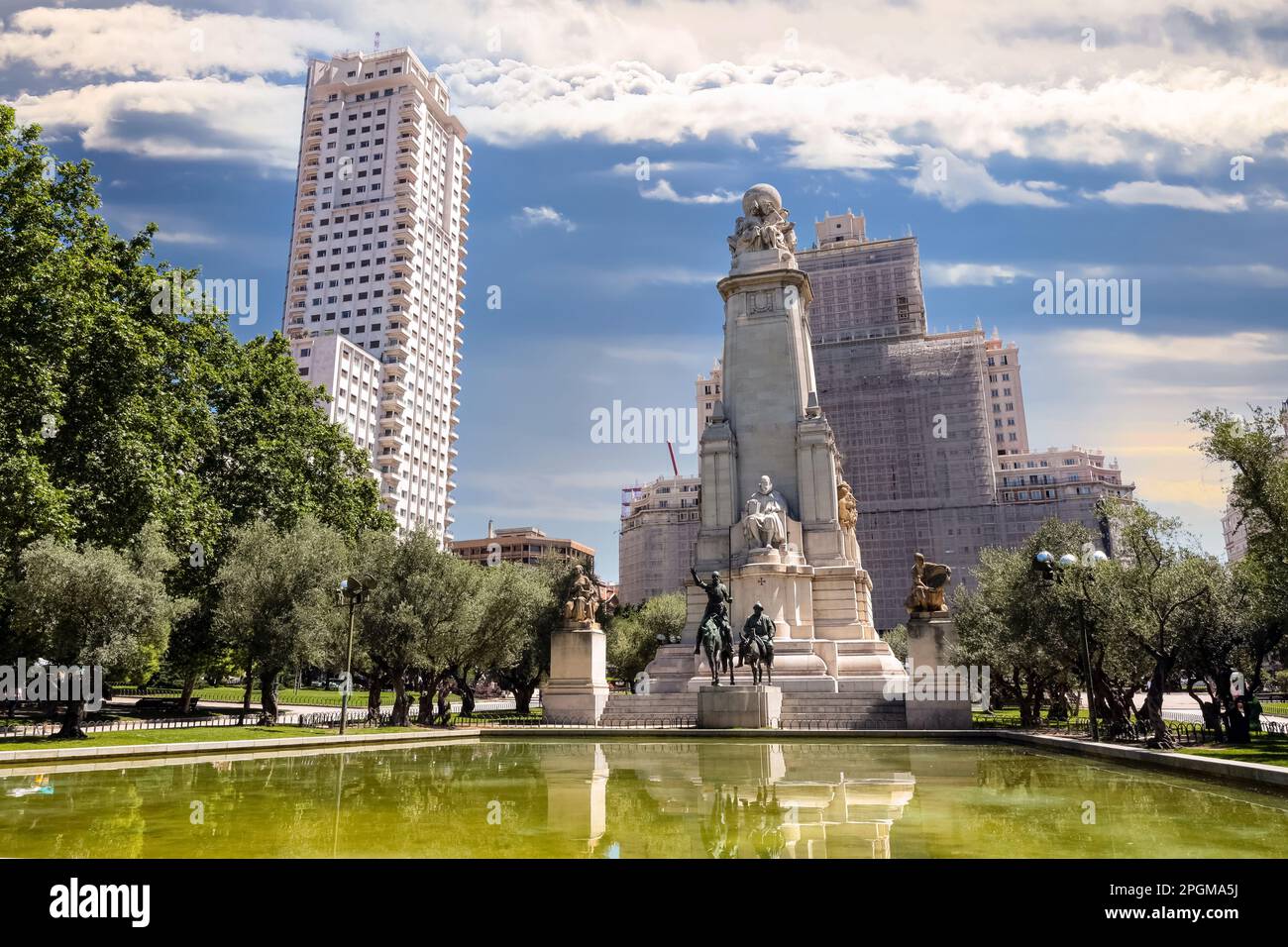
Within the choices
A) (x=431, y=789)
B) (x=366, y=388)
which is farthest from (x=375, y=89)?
(x=431, y=789)

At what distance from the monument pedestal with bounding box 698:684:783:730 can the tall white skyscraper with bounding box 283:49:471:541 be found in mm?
78184

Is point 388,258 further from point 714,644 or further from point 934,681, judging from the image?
point 934,681

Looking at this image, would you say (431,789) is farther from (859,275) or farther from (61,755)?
(859,275)

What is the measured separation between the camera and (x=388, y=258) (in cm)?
10388

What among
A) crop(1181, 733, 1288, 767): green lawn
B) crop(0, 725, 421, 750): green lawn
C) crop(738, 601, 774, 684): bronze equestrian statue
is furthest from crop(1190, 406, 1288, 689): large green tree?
crop(0, 725, 421, 750): green lawn

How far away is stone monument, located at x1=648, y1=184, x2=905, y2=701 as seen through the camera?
102 feet

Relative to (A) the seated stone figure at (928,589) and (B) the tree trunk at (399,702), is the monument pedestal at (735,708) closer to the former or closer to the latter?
(A) the seated stone figure at (928,589)

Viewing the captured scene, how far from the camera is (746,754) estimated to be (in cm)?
1762

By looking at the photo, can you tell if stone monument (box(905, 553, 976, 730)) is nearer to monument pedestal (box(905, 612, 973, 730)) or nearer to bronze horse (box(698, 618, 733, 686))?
monument pedestal (box(905, 612, 973, 730))

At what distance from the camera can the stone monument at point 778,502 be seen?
102 feet

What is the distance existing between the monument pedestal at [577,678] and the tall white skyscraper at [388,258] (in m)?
71.4

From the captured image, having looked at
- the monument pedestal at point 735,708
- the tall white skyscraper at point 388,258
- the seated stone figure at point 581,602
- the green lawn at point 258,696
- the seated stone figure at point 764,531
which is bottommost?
the green lawn at point 258,696

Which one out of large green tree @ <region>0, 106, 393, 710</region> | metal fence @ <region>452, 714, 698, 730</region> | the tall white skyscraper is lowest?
metal fence @ <region>452, 714, 698, 730</region>

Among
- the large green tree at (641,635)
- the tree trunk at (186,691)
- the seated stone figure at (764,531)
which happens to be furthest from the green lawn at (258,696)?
the seated stone figure at (764,531)
